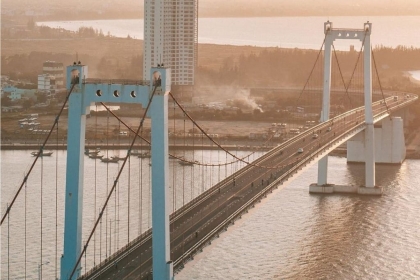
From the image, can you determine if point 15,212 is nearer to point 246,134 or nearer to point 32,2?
point 246,134

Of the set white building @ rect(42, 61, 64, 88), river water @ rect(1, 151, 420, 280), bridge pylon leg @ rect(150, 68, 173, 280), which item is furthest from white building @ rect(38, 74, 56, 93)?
bridge pylon leg @ rect(150, 68, 173, 280)

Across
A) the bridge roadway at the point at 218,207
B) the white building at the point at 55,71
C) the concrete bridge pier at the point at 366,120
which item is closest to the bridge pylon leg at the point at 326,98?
the concrete bridge pier at the point at 366,120

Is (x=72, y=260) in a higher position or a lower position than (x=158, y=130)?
lower

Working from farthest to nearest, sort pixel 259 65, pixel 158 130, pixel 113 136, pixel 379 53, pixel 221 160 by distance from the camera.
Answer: pixel 379 53
pixel 259 65
pixel 113 136
pixel 221 160
pixel 158 130

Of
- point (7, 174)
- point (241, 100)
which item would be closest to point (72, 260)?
point (7, 174)

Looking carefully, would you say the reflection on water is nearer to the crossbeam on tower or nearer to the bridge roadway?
the bridge roadway

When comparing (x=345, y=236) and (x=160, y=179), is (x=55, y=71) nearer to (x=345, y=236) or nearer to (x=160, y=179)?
(x=345, y=236)

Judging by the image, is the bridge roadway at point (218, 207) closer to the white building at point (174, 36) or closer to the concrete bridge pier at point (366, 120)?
the concrete bridge pier at point (366, 120)
